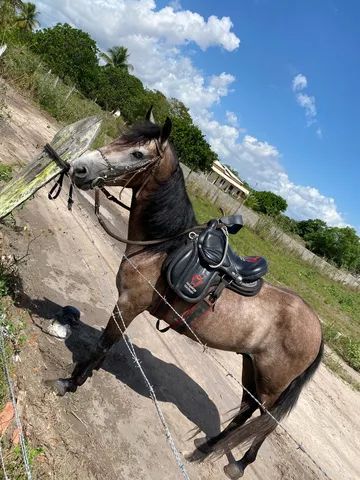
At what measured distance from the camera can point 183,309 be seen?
3578 mm

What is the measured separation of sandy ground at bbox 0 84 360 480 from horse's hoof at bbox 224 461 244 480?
3.4 inches

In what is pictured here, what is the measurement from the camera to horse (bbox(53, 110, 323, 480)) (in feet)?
11.0

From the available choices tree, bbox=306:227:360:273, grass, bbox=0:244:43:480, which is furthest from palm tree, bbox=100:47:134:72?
grass, bbox=0:244:43:480

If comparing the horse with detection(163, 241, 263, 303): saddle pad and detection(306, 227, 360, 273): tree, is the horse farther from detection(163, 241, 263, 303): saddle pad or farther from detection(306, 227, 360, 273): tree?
detection(306, 227, 360, 273): tree

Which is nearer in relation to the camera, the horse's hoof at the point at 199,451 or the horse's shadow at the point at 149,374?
the horse's hoof at the point at 199,451

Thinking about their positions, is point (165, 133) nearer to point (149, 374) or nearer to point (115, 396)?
point (115, 396)

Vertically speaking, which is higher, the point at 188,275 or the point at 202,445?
the point at 188,275

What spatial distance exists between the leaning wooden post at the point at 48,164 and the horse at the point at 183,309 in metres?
0.19

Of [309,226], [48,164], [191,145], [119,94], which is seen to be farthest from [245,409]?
[309,226]

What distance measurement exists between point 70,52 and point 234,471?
50105mm

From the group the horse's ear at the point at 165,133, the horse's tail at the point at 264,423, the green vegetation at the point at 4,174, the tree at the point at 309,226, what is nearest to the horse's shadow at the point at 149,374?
the horse's tail at the point at 264,423

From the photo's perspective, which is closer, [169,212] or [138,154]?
[138,154]

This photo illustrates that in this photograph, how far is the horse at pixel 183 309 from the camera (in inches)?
132

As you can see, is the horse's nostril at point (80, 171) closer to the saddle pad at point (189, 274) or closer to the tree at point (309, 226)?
the saddle pad at point (189, 274)
